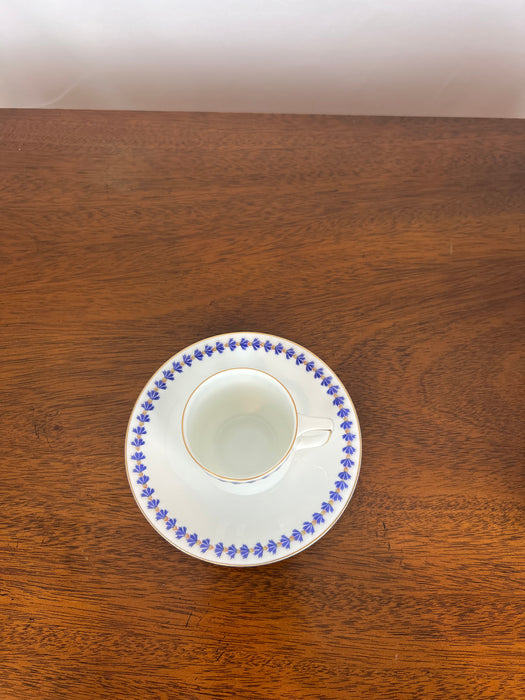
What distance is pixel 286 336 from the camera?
568mm

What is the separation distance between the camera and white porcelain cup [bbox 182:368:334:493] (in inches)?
18.6

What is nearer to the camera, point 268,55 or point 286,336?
point 286,336

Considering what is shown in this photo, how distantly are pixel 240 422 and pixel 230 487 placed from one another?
2.9 inches

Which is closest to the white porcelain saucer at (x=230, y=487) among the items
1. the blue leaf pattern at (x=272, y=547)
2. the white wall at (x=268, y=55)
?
the blue leaf pattern at (x=272, y=547)

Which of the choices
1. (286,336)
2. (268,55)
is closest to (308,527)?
(286,336)

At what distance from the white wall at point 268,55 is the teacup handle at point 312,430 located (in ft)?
2.50

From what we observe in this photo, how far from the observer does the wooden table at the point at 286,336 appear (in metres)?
0.46

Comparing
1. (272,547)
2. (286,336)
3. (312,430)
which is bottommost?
(272,547)

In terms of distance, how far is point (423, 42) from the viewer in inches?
35.2

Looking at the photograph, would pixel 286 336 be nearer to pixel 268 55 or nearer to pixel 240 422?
pixel 240 422

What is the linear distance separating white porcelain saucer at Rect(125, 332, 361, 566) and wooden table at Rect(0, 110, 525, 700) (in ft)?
0.13

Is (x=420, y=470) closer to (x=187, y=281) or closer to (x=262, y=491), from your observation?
(x=262, y=491)

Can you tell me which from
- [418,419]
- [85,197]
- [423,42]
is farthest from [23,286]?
[423,42]

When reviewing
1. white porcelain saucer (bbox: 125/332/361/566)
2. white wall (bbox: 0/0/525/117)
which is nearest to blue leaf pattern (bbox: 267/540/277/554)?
white porcelain saucer (bbox: 125/332/361/566)
